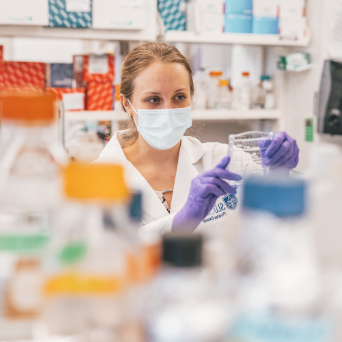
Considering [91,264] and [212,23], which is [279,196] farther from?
[212,23]

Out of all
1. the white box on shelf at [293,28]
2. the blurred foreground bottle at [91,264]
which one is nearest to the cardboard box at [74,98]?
the white box on shelf at [293,28]

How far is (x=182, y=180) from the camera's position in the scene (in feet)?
5.91

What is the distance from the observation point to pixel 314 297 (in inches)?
14.5

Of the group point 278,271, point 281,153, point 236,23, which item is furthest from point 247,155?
point 236,23

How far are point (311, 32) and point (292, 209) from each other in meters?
2.95

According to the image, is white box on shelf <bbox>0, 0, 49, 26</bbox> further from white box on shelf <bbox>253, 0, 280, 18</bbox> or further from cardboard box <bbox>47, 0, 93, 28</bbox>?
white box on shelf <bbox>253, 0, 280, 18</bbox>

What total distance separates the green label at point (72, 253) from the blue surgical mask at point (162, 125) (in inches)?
56.0

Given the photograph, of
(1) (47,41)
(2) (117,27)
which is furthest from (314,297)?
(1) (47,41)

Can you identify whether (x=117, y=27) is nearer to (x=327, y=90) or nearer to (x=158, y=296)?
(x=327, y=90)

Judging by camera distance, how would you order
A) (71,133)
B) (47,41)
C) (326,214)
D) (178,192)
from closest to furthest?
(326,214)
(178,192)
(71,133)
(47,41)

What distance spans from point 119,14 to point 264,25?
3.35 ft

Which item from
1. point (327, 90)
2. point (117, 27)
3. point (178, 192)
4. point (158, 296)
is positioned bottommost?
point (178, 192)

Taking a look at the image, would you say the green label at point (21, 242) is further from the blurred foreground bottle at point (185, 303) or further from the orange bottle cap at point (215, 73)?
the orange bottle cap at point (215, 73)

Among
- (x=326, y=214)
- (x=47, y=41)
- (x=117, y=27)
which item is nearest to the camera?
(x=326, y=214)
